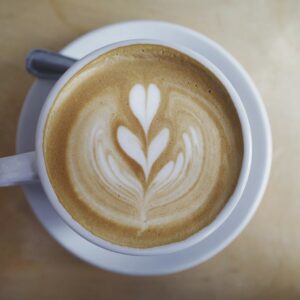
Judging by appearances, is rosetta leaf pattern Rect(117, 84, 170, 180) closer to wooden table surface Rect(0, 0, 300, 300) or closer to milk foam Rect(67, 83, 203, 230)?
milk foam Rect(67, 83, 203, 230)

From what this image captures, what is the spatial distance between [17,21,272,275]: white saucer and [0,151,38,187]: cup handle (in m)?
0.16

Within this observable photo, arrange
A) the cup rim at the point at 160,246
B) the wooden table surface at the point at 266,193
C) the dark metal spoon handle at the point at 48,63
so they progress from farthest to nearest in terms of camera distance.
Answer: the wooden table surface at the point at 266,193
the dark metal spoon handle at the point at 48,63
the cup rim at the point at 160,246

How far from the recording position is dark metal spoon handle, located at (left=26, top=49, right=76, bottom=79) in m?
1.06

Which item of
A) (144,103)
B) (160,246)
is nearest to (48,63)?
(144,103)

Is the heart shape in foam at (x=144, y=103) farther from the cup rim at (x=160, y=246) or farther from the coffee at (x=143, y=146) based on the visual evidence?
the cup rim at (x=160, y=246)

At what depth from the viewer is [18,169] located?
0.92 metres

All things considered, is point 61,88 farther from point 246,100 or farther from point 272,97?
point 272,97

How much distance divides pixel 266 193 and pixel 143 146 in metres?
0.46

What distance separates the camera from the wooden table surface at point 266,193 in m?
1.18

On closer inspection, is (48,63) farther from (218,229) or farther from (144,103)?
(218,229)

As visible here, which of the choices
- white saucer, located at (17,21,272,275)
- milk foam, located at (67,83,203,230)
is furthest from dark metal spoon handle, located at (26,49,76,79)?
milk foam, located at (67,83,203,230)

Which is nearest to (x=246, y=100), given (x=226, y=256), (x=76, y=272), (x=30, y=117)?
(x=226, y=256)

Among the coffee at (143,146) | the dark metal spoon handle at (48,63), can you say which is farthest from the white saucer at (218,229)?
the coffee at (143,146)

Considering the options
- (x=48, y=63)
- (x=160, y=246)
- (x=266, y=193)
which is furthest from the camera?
(x=266, y=193)
